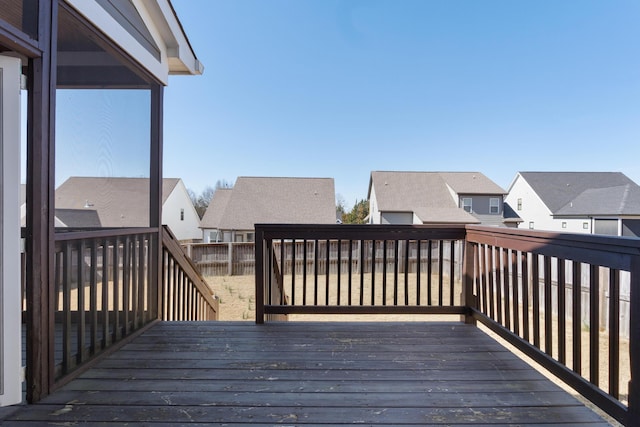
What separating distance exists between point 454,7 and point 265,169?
18.8 m

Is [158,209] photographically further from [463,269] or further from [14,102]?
[463,269]

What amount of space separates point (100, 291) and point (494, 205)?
21526mm

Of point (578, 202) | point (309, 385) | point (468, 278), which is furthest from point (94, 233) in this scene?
point (578, 202)

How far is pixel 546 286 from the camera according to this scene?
79.6 inches

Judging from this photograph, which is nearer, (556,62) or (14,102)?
(14,102)

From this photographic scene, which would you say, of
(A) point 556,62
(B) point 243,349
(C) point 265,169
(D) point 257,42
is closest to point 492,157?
(A) point 556,62

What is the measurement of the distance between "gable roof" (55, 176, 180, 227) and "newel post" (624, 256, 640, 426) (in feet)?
9.72

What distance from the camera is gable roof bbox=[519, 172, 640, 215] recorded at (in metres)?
16.5

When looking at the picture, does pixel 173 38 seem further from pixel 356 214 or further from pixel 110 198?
pixel 356 214

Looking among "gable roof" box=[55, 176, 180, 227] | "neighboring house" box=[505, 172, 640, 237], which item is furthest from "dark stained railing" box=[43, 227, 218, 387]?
"neighboring house" box=[505, 172, 640, 237]

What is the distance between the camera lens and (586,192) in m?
19.5

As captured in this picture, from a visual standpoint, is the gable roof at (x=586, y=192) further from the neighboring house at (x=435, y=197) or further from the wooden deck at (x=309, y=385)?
the wooden deck at (x=309, y=385)

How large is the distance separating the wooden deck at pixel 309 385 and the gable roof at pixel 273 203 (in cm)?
1435

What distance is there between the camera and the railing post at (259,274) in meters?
3.05
